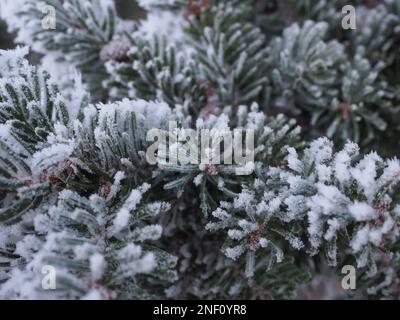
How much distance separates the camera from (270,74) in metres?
Result: 1.19

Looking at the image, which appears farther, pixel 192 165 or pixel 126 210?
pixel 192 165

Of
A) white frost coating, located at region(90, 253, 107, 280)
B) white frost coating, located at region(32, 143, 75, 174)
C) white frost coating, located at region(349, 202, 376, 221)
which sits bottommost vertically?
white frost coating, located at region(90, 253, 107, 280)

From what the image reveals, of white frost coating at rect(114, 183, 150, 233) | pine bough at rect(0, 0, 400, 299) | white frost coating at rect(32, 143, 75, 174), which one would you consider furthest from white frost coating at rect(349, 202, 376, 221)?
white frost coating at rect(32, 143, 75, 174)

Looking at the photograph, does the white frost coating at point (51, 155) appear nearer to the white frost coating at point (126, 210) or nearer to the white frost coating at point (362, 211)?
the white frost coating at point (126, 210)

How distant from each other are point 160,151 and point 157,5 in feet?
1.82

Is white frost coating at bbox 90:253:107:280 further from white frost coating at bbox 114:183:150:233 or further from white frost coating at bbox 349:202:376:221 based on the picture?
white frost coating at bbox 349:202:376:221

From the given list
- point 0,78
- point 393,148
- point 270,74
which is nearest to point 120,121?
point 0,78

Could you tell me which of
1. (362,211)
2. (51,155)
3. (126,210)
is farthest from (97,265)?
→ (362,211)

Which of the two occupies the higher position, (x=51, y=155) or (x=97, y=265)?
(x=51, y=155)

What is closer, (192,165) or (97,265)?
(97,265)

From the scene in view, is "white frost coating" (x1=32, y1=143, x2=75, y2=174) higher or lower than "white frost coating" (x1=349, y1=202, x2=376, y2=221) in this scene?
higher

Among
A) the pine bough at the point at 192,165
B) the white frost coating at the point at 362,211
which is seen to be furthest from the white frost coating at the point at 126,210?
the white frost coating at the point at 362,211

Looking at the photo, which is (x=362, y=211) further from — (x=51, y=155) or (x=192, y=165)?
(x=51, y=155)
